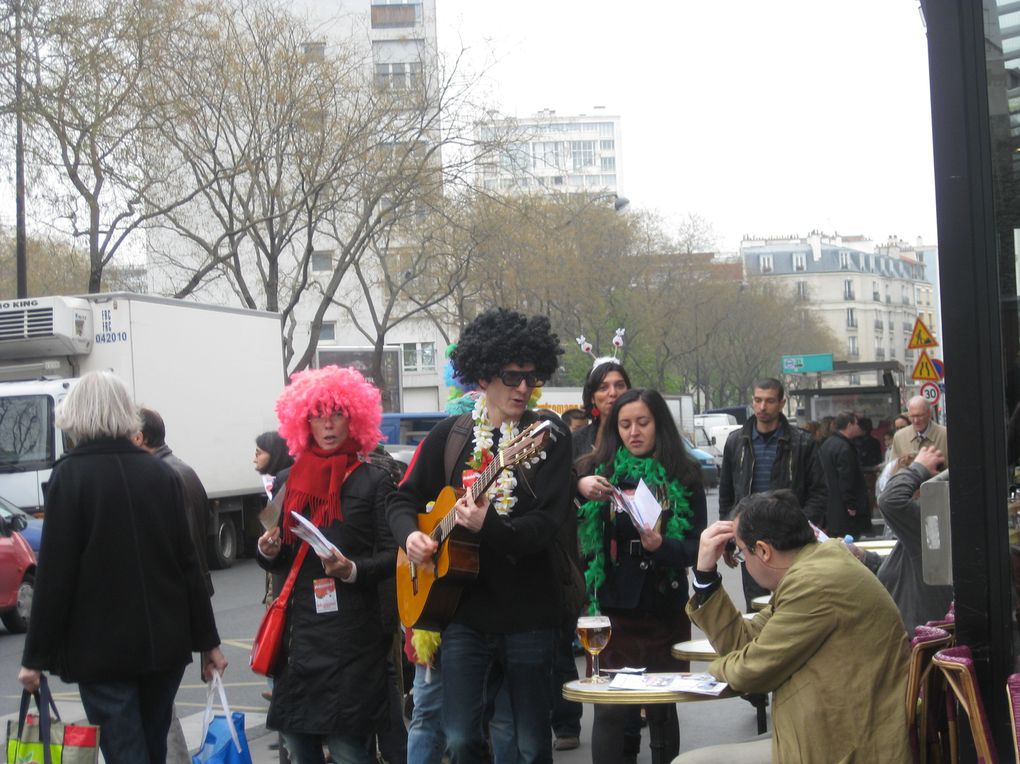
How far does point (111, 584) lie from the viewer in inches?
183

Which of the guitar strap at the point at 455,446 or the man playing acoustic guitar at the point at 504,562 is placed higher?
the guitar strap at the point at 455,446

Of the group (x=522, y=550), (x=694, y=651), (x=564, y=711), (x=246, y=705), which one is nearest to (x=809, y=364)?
(x=246, y=705)

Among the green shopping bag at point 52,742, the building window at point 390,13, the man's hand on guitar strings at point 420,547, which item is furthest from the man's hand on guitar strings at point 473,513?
the building window at point 390,13

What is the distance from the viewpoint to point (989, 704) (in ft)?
11.8

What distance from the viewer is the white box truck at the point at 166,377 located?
16031 mm

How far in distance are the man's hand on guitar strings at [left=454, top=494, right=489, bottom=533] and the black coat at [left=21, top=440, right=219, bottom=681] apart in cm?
123

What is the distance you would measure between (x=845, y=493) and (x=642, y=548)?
7983 millimetres

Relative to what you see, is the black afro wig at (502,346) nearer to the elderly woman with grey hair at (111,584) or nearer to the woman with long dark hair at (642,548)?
the woman with long dark hair at (642,548)

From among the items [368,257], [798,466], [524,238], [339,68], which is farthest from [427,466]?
[368,257]

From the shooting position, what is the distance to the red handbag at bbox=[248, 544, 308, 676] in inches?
192

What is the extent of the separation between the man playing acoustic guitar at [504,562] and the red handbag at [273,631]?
493 mm

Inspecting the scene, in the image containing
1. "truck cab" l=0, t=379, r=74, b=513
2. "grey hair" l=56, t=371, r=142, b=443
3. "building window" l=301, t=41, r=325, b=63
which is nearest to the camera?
"grey hair" l=56, t=371, r=142, b=443

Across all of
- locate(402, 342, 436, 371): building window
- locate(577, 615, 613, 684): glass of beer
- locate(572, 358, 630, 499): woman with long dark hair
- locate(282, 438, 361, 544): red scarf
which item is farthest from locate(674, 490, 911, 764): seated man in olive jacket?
locate(402, 342, 436, 371): building window

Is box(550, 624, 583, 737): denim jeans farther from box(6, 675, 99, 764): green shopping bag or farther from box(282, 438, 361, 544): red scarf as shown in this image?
box(6, 675, 99, 764): green shopping bag
